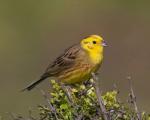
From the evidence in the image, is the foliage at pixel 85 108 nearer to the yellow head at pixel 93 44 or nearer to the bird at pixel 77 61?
A: the bird at pixel 77 61

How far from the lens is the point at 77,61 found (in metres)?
7.92

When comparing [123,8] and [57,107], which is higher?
[57,107]

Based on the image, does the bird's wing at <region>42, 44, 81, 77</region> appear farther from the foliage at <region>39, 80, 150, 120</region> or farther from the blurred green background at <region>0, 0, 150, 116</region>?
the blurred green background at <region>0, 0, 150, 116</region>

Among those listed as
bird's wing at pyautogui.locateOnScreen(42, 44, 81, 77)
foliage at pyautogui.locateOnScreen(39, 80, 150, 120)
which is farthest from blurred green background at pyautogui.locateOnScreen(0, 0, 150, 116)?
foliage at pyautogui.locateOnScreen(39, 80, 150, 120)

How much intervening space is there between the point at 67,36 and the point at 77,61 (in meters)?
7.04

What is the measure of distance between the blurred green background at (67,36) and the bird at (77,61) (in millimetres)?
3409

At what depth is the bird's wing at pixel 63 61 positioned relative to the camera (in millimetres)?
7805

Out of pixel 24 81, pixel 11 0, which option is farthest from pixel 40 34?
pixel 24 81

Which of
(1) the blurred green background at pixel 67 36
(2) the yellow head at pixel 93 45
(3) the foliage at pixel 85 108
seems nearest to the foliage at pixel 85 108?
(3) the foliage at pixel 85 108

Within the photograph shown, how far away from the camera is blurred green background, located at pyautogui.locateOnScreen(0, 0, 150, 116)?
1255 centimetres

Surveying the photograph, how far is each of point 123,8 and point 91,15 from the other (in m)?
0.67

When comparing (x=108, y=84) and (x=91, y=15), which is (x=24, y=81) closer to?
(x=108, y=84)

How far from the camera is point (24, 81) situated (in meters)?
12.4

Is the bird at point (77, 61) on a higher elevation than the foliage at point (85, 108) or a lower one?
lower
